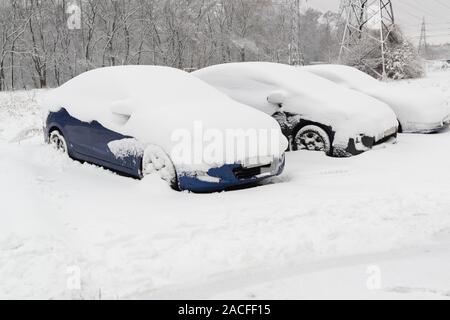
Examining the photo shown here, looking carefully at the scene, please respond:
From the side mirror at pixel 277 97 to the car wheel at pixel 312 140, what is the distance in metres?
0.57

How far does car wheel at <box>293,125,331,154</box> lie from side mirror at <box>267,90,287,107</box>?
0.57 meters

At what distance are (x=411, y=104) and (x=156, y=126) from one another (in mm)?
5887

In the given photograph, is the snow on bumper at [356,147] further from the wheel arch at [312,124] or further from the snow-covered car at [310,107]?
the wheel arch at [312,124]

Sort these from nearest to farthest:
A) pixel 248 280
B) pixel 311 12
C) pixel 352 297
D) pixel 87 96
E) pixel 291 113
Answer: pixel 352 297 → pixel 248 280 → pixel 87 96 → pixel 291 113 → pixel 311 12

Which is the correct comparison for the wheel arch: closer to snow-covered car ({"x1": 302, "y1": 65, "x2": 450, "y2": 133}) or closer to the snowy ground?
the snowy ground

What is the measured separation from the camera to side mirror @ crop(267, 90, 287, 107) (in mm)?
7332

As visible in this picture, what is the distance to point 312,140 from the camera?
24.1 ft

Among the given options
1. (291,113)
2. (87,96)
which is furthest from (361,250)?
(87,96)

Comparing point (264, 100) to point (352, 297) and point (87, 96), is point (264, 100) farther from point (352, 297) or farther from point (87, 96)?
Answer: point (352, 297)

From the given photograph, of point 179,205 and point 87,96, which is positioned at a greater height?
point 87,96

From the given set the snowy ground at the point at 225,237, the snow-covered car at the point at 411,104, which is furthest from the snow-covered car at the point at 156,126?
the snow-covered car at the point at 411,104

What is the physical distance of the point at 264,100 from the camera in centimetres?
763

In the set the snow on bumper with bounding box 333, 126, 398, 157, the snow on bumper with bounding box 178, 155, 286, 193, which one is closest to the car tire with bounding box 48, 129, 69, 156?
the snow on bumper with bounding box 178, 155, 286, 193
